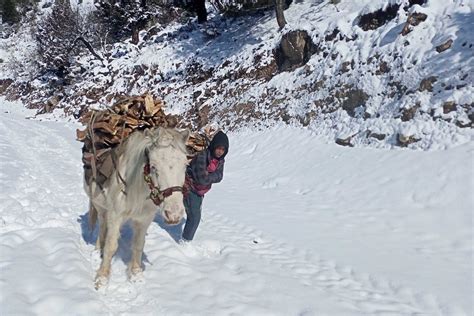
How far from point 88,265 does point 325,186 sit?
20.0 feet

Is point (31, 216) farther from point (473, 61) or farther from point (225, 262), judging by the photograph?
point (473, 61)

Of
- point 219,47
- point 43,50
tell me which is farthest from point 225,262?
point 43,50

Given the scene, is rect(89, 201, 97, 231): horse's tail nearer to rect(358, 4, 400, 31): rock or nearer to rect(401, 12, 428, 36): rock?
rect(401, 12, 428, 36): rock

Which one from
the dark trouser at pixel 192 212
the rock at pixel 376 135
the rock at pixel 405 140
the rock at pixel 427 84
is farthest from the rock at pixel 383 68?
the dark trouser at pixel 192 212

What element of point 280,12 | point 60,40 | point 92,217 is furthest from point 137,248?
point 60,40

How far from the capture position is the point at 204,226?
774 cm

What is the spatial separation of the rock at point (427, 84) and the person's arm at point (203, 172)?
269 inches

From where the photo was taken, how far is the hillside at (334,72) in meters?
9.94

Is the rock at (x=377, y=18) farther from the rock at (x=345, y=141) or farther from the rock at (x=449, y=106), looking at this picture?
the rock at (x=449, y=106)

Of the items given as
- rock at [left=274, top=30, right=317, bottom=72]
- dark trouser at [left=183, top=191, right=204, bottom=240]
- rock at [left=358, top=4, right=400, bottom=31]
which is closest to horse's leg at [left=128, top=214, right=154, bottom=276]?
dark trouser at [left=183, top=191, right=204, bottom=240]

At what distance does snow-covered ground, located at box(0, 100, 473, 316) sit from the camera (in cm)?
453

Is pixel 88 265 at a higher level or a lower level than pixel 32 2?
lower

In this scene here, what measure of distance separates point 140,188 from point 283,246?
333cm

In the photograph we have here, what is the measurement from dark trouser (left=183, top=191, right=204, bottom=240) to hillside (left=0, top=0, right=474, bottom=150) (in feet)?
18.5
